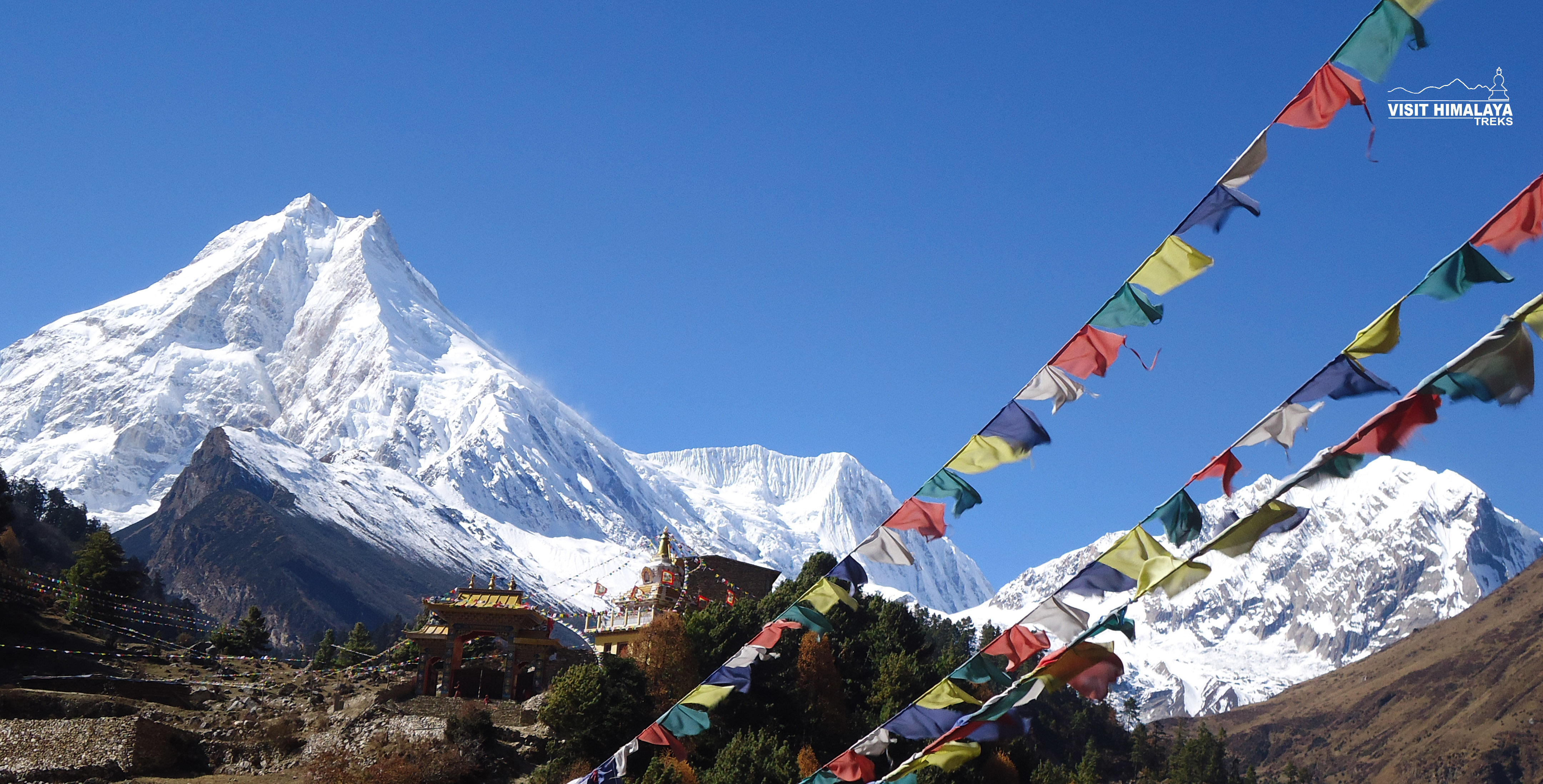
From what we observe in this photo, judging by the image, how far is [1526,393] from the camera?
853cm

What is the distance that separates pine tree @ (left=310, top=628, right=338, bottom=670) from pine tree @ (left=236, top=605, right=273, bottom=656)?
275cm

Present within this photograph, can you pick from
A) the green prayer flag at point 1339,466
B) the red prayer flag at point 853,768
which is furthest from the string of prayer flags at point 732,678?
the green prayer flag at point 1339,466

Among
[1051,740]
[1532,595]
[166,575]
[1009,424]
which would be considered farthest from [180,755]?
[1532,595]

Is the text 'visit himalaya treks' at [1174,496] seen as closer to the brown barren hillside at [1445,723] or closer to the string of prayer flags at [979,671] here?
the string of prayer flags at [979,671]

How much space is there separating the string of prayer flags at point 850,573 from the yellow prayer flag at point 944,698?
134cm

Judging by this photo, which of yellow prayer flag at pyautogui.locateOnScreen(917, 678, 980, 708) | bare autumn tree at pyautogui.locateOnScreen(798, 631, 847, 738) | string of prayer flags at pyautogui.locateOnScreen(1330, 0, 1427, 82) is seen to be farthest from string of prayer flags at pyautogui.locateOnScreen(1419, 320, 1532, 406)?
bare autumn tree at pyautogui.locateOnScreen(798, 631, 847, 738)

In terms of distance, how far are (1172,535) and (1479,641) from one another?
21274 centimetres

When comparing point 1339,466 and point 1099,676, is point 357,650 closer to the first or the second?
point 1099,676

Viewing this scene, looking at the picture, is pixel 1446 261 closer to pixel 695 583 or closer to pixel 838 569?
pixel 838 569

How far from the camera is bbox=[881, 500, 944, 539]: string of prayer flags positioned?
1208cm

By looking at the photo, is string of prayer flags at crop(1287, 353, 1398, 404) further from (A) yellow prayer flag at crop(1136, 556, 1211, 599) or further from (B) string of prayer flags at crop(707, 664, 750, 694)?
(B) string of prayer flags at crop(707, 664, 750, 694)

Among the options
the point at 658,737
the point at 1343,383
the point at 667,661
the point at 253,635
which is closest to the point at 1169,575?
the point at 1343,383

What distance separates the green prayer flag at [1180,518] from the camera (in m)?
10.4

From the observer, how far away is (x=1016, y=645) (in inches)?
452
